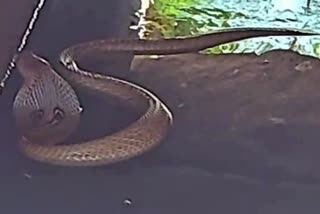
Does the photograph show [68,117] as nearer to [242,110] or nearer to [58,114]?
[58,114]

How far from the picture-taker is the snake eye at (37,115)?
1.25m

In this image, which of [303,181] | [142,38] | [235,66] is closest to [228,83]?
[235,66]

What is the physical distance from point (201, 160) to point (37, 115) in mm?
233

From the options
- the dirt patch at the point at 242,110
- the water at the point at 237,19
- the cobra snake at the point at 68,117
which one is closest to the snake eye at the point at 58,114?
the cobra snake at the point at 68,117

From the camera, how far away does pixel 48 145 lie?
1206mm

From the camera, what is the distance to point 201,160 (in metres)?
1.19

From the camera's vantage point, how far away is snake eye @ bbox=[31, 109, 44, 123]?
1.25 m

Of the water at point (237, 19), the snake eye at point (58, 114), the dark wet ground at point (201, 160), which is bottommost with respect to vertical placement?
the dark wet ground at point (201, 160)

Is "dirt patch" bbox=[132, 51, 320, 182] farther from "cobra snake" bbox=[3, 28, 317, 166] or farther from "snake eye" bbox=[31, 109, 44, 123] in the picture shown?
"snake eye" bbox=[31, 109, 44, 123]

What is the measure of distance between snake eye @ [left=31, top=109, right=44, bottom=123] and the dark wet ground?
0.03 meters

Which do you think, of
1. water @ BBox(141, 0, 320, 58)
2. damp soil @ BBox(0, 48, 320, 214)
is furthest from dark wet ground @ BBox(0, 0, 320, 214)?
water @ BBox(141, 0, 320, 58)

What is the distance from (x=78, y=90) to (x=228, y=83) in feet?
0.76

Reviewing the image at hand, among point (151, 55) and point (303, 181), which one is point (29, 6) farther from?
point (303, 181)

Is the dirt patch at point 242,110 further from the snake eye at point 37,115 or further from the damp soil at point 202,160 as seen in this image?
the snake eye at point 37,115
